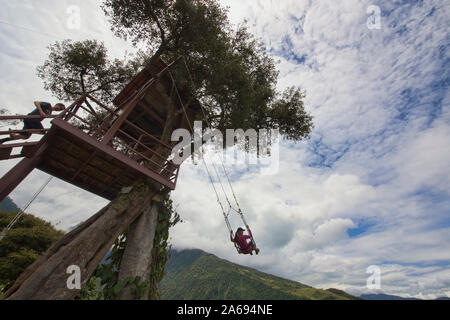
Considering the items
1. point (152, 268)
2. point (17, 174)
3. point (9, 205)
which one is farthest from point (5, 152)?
point (9, 205)

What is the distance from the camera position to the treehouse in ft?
20.4

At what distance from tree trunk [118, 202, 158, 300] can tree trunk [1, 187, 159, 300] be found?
0.32 m

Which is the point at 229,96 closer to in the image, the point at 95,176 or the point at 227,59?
the point at 227,59

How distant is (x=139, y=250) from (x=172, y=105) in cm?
707

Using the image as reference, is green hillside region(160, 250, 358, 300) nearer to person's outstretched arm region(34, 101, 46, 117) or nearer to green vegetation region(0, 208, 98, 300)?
green vegetation region(0, 208, 98, 300)

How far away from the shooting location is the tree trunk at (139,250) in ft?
18.8

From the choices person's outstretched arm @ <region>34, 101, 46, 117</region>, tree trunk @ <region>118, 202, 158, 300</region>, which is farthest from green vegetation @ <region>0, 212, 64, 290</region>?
person's outstretched arm @ <region>34, 101, 46, 117</region>

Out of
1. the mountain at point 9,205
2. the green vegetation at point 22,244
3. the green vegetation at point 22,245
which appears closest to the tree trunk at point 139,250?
the green vegetation at point 22,245

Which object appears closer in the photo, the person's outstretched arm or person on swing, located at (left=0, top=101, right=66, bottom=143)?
person on swing, located at (left=0, top=101, right=66, bottom=143)

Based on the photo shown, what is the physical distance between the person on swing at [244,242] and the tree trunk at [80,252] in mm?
4341

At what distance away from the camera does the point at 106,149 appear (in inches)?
259

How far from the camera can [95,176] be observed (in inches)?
327
